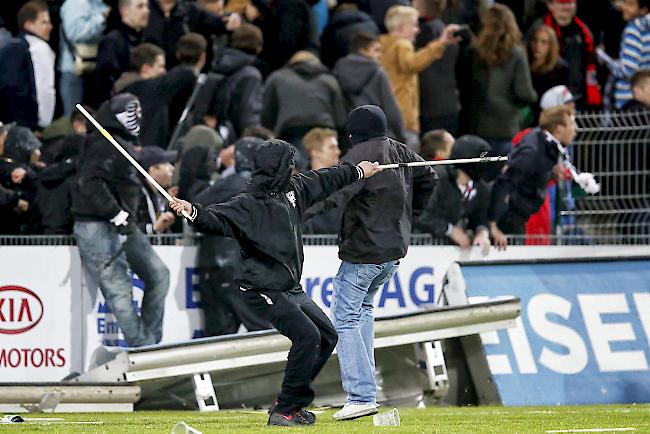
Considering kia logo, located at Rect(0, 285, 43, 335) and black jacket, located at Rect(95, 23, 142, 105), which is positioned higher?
black jacket, located at Rect(95, 23, 142, 105)

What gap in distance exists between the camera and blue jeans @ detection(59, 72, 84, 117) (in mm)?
15836

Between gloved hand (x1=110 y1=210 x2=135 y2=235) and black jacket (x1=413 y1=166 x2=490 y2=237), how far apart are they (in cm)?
267

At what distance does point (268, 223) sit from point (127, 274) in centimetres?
338

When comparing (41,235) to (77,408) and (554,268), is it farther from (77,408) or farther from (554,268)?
(554,268)

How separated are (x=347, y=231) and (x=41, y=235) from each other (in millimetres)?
3758

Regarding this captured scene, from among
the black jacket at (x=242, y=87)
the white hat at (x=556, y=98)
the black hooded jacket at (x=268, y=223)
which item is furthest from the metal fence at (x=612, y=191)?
the black hooded jacket at (x=268, y=223)

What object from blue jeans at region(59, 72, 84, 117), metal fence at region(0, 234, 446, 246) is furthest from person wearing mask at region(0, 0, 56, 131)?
metal fence at region(0, 234, 446, 246)

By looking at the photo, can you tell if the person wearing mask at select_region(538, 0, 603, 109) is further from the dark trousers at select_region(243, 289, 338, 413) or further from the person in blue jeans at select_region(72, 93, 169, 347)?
the dark trousers at select_region(243, 289, 338, 413)

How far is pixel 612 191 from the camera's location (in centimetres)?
1469

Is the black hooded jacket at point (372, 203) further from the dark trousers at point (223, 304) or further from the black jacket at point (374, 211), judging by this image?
the dark trousers at point (223, 304)

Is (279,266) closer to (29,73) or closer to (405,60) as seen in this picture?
(29,73)

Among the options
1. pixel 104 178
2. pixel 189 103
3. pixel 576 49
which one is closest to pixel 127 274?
pixel 104 178

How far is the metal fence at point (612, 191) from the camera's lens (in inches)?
577

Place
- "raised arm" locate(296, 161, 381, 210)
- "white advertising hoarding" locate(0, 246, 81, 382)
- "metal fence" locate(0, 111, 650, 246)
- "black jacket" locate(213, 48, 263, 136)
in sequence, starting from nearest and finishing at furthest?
"raised arm" locate(296, 161, 381, 210) → "white advertising hoarding" locate(0, 246, 81, 382) → "metal fence" locate(0, 111, 650, 246) → "black jacket" locate(213, 48, 263, 136)
